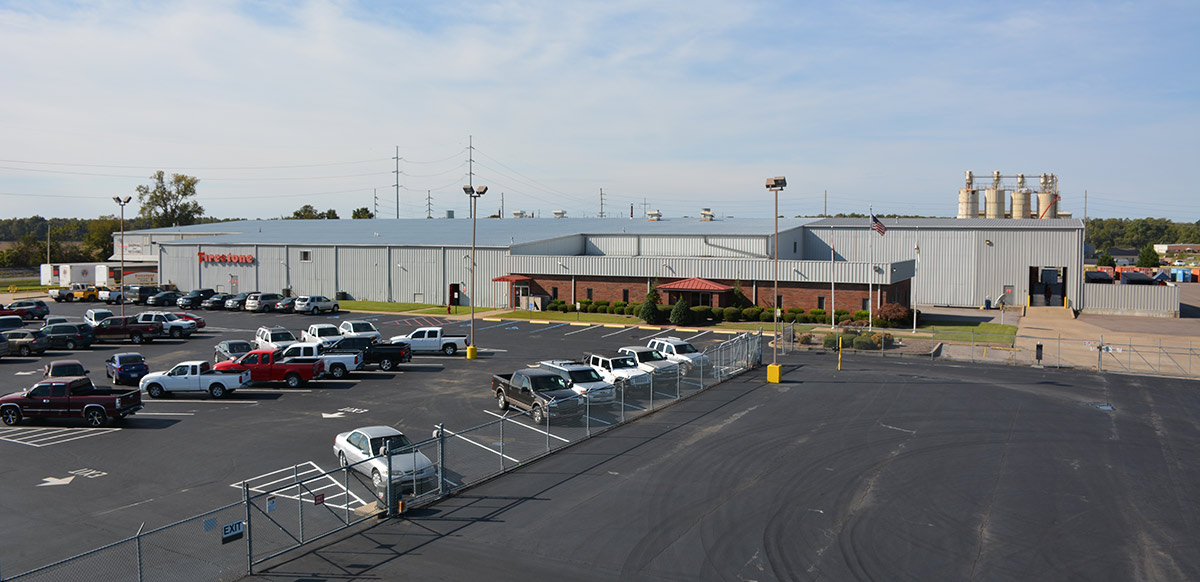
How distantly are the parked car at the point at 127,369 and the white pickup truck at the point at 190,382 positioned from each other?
3.38 metres

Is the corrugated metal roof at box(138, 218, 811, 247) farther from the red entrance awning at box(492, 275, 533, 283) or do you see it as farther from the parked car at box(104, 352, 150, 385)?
the parked car at box(104, 352, 150, 385)

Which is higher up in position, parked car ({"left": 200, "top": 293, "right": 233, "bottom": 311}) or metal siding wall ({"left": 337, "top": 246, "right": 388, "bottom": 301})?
metal siding wall ({"left": 337, "top": 246, "right": 388, "bottom": 301})

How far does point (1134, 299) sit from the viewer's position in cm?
6406

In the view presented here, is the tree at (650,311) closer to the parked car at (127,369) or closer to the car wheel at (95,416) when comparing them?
the parked car at (127,369)

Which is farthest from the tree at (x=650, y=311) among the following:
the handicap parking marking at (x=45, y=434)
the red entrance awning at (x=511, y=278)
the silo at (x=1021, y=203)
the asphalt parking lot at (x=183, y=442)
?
the silo at (x=1021, y=203)

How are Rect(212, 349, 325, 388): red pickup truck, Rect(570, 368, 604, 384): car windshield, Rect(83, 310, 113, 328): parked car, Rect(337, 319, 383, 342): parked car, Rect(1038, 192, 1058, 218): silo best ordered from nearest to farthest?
1. Rect(570, 368, 604, 384): car windshield
2. Rect(212, 349, 325, 388): red pickup truck
3. Rect(337, 319, 383, 342): parked car
4. Rect(83, 310, 113, 328): parked car
5. Rect(1038, 192, 1058, 218): silo

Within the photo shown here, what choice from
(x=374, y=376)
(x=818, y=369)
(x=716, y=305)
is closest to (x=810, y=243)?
(x=716, y=305)

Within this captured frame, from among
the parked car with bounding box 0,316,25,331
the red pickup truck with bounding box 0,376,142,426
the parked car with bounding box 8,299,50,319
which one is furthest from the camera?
the parked car with bounding box 8,299,50,319

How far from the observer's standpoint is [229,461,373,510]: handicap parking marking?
60.0 feet

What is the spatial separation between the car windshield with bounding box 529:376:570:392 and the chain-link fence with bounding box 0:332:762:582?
92cm

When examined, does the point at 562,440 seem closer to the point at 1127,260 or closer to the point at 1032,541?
the point at 1032,541

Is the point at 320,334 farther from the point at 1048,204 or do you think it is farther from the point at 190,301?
the point at 1048,204

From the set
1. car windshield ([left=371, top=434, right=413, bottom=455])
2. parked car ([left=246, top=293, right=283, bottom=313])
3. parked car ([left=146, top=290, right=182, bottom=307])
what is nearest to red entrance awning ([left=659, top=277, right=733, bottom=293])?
parked car ([left=246, top=293, right=283, bottom=313])

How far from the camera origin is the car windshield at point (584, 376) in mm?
29656
